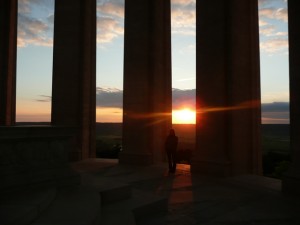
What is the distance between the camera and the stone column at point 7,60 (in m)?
23.2

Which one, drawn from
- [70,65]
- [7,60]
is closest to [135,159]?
[70,65]

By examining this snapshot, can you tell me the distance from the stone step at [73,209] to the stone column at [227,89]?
7042 millimetres

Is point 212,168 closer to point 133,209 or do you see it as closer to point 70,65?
point 133,209

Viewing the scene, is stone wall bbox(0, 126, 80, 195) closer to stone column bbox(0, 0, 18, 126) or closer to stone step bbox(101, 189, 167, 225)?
stone step bbox(101, 189, 167, 225)

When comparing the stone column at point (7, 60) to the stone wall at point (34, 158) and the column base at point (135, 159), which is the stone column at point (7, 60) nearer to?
the column base at point (135, 159)

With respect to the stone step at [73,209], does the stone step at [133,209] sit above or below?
below

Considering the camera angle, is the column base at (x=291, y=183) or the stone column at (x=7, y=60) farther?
the stone column at (x=7, y=60)

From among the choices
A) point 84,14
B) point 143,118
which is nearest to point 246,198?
point 143,118

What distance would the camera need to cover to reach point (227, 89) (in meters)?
13.4

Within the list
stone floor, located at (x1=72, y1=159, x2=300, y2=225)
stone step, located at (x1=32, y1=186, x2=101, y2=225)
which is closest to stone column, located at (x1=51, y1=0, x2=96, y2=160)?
stone floor, located at (x1=72, y1=159, x2=300, y2=225)

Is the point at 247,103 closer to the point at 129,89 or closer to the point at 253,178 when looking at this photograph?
the point at 253,178

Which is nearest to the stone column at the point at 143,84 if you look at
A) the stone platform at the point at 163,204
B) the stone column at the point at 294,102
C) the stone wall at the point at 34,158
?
the stone platform at the point at 163,204

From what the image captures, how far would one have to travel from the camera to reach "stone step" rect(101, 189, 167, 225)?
674 centimetres

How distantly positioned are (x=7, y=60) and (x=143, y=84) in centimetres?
1258
